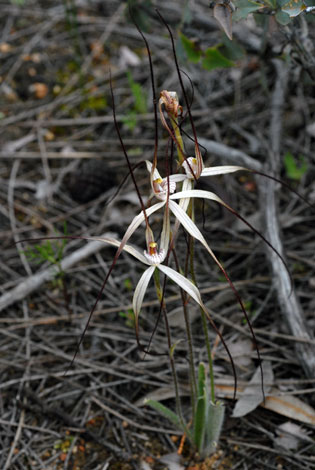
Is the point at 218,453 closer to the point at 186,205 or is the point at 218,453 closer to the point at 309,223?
the point at 186,205

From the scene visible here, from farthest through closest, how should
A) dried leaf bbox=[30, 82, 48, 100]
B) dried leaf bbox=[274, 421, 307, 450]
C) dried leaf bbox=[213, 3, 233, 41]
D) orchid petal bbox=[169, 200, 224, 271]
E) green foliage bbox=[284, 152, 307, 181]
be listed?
dried leaf bbox=[30, 82, 48, 100] < green foliage bbox=[284, 152, 307, 181] < dried leaf bbox=[274, 421, 307, 450] < dried leaf bbox=[213, 3, 233, 41] < orchid petal bbox=[169, 200, 224, 271]

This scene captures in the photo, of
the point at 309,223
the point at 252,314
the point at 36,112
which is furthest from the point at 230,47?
the point at 36,112

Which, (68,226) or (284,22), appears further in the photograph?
(68,226)

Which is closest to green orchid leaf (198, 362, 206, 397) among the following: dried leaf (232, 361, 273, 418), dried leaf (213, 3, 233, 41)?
dried leaf (232, 361, 273, 418)

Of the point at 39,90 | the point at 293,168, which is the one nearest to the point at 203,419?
the point at 293,168

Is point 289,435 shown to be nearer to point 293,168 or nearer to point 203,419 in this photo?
point 203,419

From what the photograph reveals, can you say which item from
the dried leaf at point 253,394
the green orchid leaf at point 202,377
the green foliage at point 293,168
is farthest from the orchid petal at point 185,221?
the green foliage at point 293,168

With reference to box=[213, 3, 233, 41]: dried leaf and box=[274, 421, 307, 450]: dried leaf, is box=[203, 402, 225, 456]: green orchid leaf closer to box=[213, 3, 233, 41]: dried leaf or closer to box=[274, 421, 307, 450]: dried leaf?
box=[274, 421, 307, 450]: dried leaf
